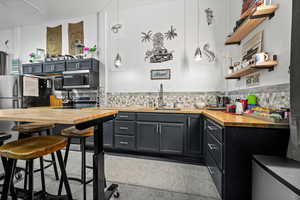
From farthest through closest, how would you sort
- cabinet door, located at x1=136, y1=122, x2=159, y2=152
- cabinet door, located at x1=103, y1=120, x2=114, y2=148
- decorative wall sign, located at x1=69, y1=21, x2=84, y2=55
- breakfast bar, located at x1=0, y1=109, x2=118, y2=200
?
decorative wall sign, located at x1=69, y1=21, x2=84, y2=55
cabinet door, located at x1=103, y1=120, x2=114, y2=148
cabinet door, located at x1=136, y1=122, x2=159, y2=152
breakfast bar, located at x1=0, y1=109, x2=118, y2=200

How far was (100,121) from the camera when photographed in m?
1.10

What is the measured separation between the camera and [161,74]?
10.2 ft

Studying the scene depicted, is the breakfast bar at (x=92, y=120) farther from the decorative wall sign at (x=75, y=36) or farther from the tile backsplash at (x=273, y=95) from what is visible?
the decorative wall sign at (x=75, y=36)

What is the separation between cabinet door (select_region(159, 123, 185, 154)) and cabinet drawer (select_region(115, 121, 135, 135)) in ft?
1.80

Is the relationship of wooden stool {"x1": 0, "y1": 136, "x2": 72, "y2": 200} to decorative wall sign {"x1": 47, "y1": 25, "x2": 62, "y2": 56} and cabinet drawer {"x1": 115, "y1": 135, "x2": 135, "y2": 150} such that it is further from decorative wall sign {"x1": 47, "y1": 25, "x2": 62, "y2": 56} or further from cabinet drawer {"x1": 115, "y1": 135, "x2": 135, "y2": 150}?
decorative wall sign {"x1": 47, "y1": 25, "x2": 62, "y2": 56}

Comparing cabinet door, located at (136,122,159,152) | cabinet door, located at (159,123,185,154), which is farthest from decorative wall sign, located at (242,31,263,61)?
cabinet door, located at (136,122,159,152)

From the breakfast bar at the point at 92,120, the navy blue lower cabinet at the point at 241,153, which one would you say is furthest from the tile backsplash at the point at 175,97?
the breakfast bar at the point at 92,120

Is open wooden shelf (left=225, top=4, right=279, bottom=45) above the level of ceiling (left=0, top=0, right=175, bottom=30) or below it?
below

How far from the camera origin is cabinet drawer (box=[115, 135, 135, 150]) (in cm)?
257

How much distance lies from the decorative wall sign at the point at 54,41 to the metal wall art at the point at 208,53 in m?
3.87

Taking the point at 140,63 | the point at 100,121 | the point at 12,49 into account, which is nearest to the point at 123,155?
the point at 100,121

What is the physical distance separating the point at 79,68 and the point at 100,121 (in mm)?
2674

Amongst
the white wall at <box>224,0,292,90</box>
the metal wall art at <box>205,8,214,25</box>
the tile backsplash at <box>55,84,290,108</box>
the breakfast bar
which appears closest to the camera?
the breakfast bar

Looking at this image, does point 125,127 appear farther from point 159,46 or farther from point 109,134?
point 159,46
